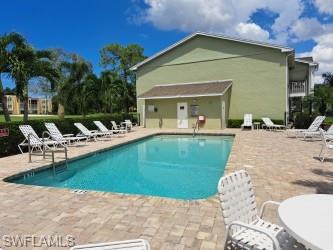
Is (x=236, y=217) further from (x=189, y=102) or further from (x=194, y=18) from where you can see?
(x=194, y=18)

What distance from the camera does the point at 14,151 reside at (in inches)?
471

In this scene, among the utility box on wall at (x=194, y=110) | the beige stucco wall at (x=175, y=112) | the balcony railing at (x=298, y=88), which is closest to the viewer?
the beige stucco wall at (x=175, y=112)

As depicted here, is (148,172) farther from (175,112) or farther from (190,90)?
(175,112)

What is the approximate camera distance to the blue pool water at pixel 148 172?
793 cm

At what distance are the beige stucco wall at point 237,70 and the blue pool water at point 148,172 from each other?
31.4 ft

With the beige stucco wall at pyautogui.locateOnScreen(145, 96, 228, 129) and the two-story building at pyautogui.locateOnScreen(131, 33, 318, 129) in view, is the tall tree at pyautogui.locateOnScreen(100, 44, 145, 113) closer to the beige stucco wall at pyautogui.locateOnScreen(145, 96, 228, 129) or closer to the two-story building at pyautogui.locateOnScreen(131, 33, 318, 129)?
the two-story building at pyautogui.locateOnScreen(131, 33, 318, 129)

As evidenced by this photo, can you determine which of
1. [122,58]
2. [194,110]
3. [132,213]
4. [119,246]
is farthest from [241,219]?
[122,58]

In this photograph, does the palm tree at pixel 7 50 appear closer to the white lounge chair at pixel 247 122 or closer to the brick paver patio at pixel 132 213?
the brick paver patio at pixel 132 213

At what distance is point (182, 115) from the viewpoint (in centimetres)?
2397

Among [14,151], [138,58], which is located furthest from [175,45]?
[138,58]

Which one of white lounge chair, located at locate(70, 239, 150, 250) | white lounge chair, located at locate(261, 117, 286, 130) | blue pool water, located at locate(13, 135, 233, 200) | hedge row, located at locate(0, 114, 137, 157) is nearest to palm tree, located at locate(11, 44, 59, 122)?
hedge row, located at locate(0, 114, 137, 157)

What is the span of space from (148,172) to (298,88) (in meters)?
24.7

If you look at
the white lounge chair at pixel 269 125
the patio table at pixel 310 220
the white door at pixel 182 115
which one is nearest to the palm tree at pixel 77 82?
the white door at pixel 182 115

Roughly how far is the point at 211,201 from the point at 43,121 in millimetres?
11270
